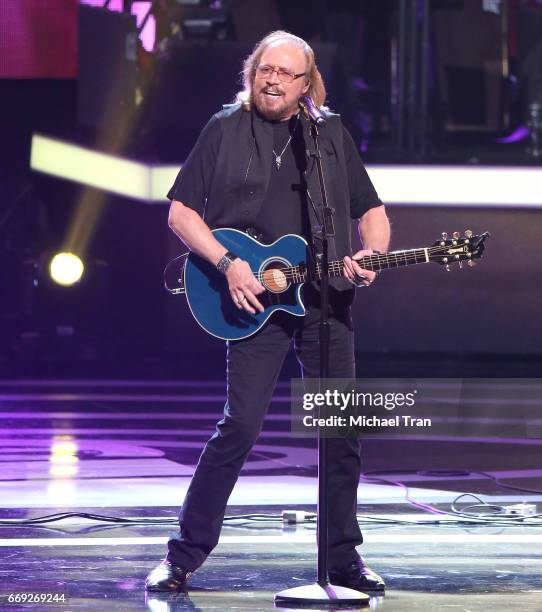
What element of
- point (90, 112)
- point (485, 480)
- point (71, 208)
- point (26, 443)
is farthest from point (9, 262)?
point (485, 480)

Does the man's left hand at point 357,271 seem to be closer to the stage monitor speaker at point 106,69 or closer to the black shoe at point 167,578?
the black shoe at point 167,578

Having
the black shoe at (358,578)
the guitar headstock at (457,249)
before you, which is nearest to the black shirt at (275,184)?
the guitar headstock at (457,249)

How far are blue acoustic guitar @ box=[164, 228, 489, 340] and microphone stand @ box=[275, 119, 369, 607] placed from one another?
21 cm

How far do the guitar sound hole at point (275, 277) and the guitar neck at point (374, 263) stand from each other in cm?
4

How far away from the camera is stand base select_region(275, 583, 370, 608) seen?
421 cm

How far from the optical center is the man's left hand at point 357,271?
4.32 meters

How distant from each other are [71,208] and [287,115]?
8778mm

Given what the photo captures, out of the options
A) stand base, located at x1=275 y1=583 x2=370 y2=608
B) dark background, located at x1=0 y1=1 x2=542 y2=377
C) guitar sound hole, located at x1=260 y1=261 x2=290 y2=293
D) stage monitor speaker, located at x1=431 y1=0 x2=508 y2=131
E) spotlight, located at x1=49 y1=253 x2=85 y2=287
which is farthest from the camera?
stage monitor speaker, located at x1=431 y1=0 x2=508 y2=131

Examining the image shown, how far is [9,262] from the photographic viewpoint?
41.8 feet

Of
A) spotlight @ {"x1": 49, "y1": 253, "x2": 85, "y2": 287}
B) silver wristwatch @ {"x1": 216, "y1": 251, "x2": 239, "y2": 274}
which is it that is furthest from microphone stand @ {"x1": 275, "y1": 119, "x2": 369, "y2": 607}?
spotlight @ {"x1": 49, "y1": 253, "x2": 85, "y2": 287}

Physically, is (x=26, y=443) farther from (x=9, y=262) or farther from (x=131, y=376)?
Result: (x=9, y=262)

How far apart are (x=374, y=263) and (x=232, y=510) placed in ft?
6.42

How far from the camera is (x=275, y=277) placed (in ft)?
14.5

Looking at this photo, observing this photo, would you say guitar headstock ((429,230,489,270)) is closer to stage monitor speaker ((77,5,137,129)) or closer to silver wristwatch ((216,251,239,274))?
silver wristwatch ((216,251,239,274))
